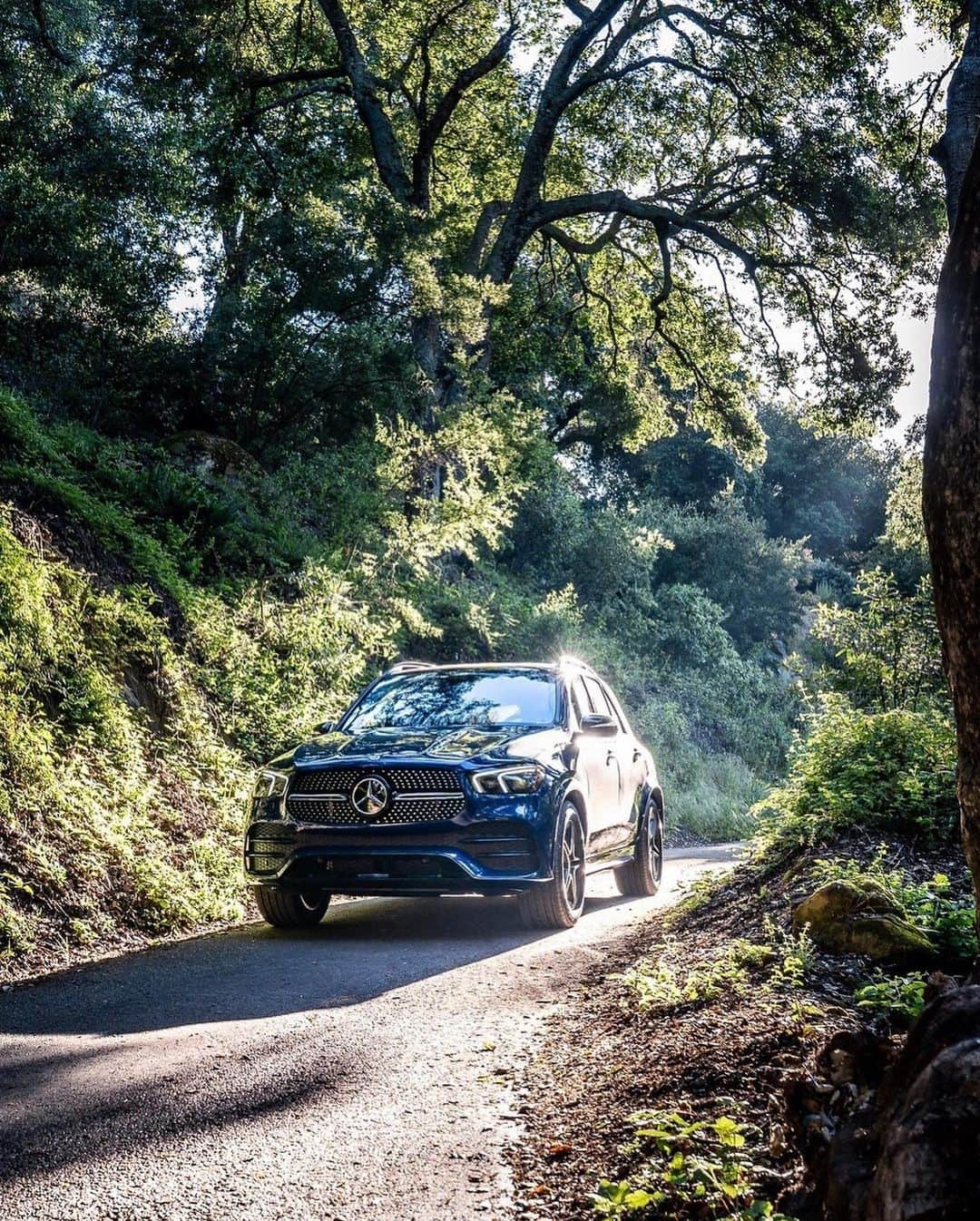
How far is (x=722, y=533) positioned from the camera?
38.7 meters

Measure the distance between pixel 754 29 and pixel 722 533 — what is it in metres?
20.0

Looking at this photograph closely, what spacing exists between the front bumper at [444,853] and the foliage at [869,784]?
1675 mm

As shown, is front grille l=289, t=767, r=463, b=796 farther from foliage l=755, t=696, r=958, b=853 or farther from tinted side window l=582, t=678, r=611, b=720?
tinted side window l=582, t=678, r=611, b=720

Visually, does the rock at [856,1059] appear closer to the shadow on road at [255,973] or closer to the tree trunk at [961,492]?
the tree trunk at [961,492]

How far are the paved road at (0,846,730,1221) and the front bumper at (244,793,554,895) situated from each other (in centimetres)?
40

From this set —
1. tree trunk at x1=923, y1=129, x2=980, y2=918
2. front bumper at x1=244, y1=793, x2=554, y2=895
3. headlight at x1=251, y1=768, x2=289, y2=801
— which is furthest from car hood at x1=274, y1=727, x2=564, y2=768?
tree trunk at x1=923, y1=129, x2=980, y2=918

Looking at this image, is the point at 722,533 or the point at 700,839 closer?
the point at 700,839

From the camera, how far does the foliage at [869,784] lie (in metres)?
7.46

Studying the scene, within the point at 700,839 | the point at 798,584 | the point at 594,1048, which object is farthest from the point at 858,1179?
the point at 798,584

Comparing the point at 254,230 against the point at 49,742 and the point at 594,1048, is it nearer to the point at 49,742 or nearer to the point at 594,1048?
the point at 49,742

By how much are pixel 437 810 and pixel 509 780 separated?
526 millimetres

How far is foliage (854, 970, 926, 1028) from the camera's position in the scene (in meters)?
4.37

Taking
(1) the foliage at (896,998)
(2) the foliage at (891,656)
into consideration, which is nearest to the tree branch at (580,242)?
(2) the foliage at (891,656)

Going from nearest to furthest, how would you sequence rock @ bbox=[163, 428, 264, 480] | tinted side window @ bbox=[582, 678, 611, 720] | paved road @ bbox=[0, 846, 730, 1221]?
paved road @ bbox=[0, 846, 730, 1221] → tinted side window @ bbox=[582, 678, 611, 720] → rock @ bbox=[163, 428, 264, 480]
